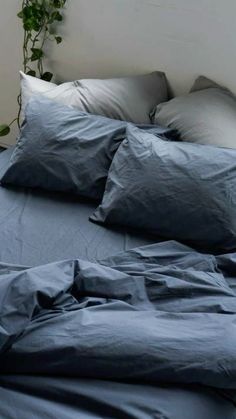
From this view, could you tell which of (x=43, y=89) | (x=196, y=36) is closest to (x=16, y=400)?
(x=43, y=89)

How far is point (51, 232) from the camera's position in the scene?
154 centimetres

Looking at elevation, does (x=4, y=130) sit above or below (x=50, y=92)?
below

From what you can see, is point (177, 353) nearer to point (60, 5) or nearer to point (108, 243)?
point (108, 243)

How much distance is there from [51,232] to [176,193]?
419mm

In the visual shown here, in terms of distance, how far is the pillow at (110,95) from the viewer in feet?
6.19

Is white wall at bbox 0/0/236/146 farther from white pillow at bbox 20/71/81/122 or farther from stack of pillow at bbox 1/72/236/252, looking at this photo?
white pillow at bbox 20/71/81/122

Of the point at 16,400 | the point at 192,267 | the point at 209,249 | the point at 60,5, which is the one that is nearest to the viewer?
the point at 16,400

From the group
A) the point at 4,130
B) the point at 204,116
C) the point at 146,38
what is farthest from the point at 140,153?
the point at 4,130

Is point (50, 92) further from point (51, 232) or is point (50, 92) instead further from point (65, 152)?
point (51, 232)

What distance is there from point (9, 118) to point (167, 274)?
1.66m

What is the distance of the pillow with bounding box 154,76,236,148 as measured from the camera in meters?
1.69

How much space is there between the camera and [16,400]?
0.94 metres

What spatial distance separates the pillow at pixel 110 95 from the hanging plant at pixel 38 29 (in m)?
0.33

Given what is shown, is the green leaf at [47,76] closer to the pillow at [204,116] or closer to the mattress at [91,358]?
the pillow at [204,116]
